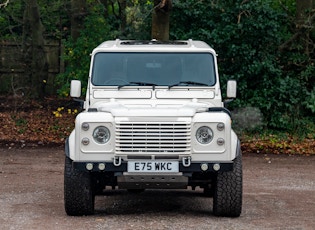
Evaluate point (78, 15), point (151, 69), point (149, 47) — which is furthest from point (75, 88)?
point (78, 15)

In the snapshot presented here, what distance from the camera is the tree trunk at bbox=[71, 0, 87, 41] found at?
25.3 metres

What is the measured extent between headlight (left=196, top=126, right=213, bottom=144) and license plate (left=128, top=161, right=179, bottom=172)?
40cm

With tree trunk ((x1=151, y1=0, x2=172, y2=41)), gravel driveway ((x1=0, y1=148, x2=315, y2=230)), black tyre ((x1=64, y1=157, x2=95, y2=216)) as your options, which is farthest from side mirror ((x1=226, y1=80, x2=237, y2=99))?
tree trunk ((x1=151, y1=0, x2=172, y2=41))

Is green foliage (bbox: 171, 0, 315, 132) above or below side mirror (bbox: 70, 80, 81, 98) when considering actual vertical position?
below

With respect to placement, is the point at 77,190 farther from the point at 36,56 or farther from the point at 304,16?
the point at 36,56

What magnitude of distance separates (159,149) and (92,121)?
85cm

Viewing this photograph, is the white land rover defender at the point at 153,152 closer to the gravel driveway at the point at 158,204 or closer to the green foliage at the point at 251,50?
the gravel driveway at the point at 158,204

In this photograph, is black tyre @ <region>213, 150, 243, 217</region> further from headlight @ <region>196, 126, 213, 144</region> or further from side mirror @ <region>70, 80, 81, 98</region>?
side mirror @ <region>70, 80, 81, 98</region>

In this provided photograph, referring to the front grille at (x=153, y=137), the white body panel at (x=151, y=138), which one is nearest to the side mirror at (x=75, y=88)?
the white body panel at (x=151, y=138)

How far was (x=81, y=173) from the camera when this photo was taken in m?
10.9

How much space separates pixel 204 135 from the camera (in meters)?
10.8

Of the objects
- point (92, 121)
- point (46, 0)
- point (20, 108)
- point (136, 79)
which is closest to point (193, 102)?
point (136, 79)

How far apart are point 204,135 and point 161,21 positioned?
10654mm

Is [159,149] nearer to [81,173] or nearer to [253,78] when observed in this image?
[81,173]
